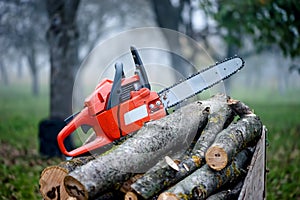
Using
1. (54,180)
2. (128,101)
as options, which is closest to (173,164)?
(128,101)

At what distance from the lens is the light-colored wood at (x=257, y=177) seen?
3.02 meters

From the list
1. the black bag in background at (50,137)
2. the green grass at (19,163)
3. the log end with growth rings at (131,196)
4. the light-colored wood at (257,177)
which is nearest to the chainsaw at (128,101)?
the light-colored wood at (257,177)

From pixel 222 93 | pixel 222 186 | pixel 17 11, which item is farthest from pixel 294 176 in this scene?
pixel 17 11

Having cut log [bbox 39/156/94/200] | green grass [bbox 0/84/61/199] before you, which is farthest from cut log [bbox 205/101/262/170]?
green grass [bbox 0/84/61/199]

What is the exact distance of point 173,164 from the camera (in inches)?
117

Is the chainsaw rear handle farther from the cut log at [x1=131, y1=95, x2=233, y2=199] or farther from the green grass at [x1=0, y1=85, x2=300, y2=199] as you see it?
the green grass at [x1=0, y1=85, x2=300, y2=199]

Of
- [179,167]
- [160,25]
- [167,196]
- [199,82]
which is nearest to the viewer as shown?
[167,196]

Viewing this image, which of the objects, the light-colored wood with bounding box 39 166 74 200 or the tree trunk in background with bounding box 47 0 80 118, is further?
the tree trunk in background with bounding box 47 0 80 118

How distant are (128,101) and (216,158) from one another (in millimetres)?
960

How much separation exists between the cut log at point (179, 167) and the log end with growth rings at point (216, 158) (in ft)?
0.35

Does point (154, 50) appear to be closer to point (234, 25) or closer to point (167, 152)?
point (167, 152)

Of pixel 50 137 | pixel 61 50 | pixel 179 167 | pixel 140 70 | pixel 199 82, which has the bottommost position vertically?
pixel 179 167

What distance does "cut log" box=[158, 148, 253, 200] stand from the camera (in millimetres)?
2783

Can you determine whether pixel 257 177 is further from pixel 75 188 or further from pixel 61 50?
pixel 61 50
